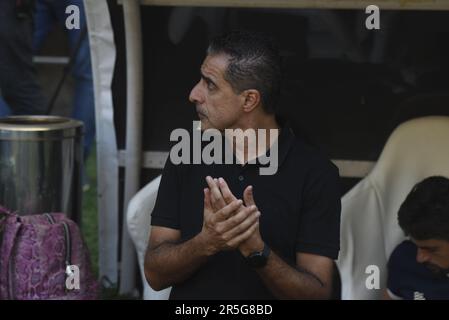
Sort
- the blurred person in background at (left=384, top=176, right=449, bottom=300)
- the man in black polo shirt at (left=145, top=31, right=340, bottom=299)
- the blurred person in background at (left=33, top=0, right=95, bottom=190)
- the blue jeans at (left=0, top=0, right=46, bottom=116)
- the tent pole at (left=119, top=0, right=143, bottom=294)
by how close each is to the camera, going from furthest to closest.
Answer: the blurred person in background at (left=33, top=0, right=95, bottom=190)
the blue jeans at (left=0, top=0, right=46, bottom=116)
the tent pole at (left=119, top=0, right=143, bottom=294)
the blurred person in background at (left=384, top=176, right=449, bottom=300)
the man in black polo shirt at (left=145, top=31, right=340, bottom=299)

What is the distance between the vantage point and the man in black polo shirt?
2.60m

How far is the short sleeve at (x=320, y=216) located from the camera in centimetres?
261

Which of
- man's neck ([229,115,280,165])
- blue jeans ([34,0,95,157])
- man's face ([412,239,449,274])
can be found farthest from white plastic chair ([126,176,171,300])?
blue jeans ([34,0,95,157])

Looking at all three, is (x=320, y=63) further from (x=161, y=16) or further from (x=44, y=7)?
(x=44, y=7)

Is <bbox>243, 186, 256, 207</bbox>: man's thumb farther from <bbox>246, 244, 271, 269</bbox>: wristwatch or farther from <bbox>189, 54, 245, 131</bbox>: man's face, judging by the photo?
<bbox>189, 54, 245, 131</bbox>: man's face

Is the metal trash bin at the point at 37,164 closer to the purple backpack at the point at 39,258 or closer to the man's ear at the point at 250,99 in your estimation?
the purple backpack at the point at 39,258

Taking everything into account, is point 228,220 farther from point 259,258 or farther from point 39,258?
point 39,258

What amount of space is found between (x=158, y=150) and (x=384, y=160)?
101cm

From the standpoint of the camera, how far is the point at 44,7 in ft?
17.9

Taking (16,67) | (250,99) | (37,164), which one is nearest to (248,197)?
(250,99)

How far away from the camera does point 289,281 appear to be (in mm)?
2475

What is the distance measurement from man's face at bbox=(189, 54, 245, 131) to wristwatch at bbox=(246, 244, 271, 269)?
A: 17.2 inches

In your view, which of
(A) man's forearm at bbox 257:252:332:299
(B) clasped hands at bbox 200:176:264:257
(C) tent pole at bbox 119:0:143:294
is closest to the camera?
(B) clasped hands at bbox 200:176:264:257

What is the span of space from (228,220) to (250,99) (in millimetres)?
466
